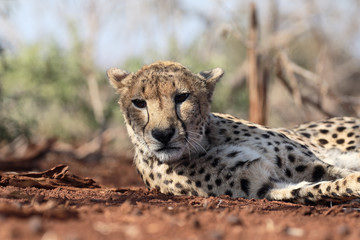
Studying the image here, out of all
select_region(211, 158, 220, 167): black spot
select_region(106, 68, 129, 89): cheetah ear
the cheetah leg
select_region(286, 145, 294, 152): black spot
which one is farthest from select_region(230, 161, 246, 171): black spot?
select_region(106, 68, 129, 89): cheetah ear

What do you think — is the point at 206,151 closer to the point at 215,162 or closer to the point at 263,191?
the point at 215,162

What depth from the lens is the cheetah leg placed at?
2.77m

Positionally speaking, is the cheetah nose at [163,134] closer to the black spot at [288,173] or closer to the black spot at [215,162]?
the black spot at [215,162]

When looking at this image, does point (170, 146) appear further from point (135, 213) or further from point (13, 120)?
point (13, 120)

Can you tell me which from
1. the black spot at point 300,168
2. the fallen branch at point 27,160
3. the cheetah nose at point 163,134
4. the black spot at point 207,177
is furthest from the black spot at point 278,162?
the fallen branch at point 27,160

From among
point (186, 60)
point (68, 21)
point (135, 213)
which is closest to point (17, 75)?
point (68, 21)

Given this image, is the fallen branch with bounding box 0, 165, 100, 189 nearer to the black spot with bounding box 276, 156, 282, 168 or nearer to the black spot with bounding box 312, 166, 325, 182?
the black spot with bounding box 276, 156, 282, 168

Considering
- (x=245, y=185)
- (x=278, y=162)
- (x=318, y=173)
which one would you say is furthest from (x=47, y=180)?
→ (x=318, y=173)

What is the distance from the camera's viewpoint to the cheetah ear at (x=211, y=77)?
358 centimetres

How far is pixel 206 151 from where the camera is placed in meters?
3.31

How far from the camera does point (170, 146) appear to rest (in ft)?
9.80

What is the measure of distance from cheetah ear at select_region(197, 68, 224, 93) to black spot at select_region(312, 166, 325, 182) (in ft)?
3.16

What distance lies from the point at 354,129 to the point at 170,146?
6.48ft

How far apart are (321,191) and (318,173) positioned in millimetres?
451
